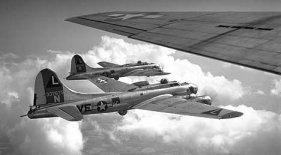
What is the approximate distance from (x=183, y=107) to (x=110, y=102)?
8.91m

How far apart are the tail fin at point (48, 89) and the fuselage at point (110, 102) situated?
743 millimetres

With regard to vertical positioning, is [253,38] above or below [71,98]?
above

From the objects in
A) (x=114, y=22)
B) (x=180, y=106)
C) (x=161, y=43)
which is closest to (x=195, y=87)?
(x=180, y=106)

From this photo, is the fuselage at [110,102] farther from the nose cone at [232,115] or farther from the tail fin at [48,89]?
the nose cone at [232,115]

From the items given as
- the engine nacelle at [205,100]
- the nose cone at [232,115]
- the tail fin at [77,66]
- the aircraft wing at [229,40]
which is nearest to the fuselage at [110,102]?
the engine nacelle at [205,100]

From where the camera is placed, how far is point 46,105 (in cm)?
2791

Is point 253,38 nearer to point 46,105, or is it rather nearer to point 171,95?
point 46,105

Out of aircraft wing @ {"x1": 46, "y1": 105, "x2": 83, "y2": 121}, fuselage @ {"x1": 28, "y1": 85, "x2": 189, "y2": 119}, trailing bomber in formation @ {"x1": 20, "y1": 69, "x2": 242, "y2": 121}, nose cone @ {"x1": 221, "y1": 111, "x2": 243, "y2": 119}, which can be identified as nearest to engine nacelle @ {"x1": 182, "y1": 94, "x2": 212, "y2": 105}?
trailing bomber in formation @ {"x1": 20, "y1": 69, "x2": 242, "y2": 121}

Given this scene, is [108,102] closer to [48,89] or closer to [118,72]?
[48,89]

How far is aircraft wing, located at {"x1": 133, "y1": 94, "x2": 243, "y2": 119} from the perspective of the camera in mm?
26214

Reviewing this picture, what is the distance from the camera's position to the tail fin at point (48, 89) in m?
27.2

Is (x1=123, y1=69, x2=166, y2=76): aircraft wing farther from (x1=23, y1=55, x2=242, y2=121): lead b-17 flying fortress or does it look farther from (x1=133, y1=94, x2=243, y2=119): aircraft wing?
(x1=133, y1=94, x2=243, y2=119): aircraft wing

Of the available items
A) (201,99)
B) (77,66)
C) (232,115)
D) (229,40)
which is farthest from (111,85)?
(229,40)

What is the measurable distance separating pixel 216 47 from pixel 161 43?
239 centimetres
